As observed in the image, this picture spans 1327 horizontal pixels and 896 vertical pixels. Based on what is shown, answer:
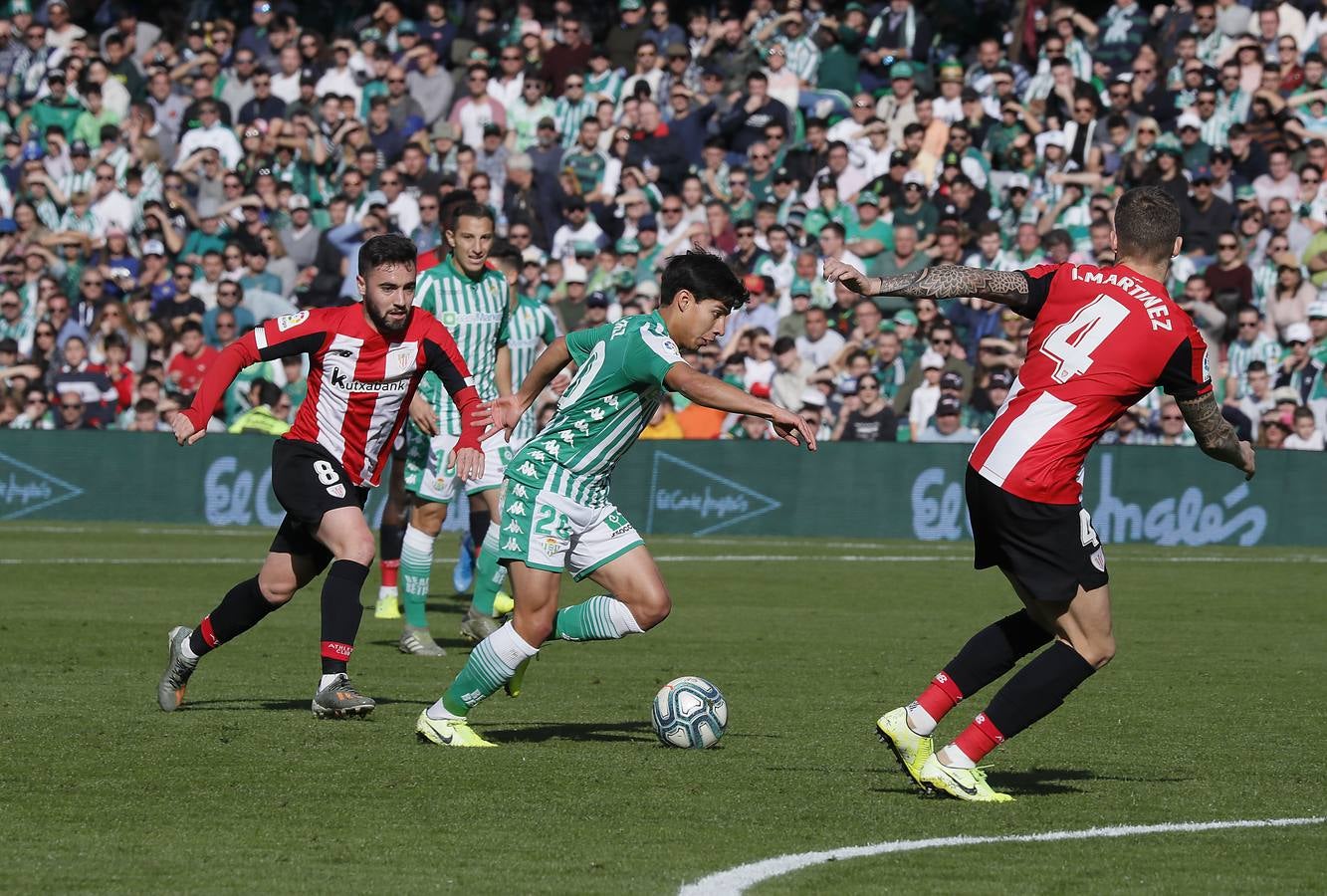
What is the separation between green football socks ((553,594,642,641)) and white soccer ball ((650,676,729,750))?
32cm

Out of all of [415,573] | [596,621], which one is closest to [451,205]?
[415,573]

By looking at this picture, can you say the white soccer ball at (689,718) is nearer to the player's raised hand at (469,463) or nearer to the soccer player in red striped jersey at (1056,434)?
the soccer player in red striped jersey at (1056,434)

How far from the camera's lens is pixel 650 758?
7.74 metres

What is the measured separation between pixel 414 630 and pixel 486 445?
132 cm

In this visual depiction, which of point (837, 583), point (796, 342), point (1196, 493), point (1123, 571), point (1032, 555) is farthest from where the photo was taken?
point (796, 342)

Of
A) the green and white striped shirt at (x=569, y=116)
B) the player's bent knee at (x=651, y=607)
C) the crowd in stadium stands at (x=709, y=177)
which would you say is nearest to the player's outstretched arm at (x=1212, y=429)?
the player's bent knee at (x=651, y=607)

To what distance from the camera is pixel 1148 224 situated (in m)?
6.88

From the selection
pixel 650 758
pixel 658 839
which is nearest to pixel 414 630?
pixel 650 758

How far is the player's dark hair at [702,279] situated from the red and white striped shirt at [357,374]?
143cm

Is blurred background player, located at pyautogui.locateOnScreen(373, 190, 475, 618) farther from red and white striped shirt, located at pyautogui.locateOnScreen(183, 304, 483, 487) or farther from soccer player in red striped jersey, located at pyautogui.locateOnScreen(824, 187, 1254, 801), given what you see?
soccer player in red striped jersey, located at pyautogui.locateOnScreen(824, 187, 1254, 801)

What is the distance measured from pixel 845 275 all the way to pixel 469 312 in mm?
5763

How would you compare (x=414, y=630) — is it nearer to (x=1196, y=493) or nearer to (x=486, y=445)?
(x=486, y=445)

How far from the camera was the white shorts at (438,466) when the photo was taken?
1196 cm

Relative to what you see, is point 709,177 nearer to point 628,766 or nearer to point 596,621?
point 596,621
